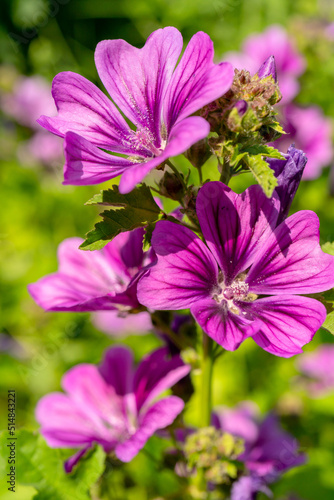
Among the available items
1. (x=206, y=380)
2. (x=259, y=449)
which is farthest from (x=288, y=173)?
(x=259, y=449)

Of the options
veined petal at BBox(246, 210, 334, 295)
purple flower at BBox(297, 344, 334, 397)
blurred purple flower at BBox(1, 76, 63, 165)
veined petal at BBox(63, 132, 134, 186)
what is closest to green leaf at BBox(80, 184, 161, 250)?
veined petal at BBox(63, 132, 134, 186)

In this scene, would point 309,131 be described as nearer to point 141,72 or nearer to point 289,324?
point 141,72

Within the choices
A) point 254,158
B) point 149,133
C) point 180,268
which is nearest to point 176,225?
point 180,268

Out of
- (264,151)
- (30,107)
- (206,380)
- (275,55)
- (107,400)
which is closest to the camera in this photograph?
(264,151)

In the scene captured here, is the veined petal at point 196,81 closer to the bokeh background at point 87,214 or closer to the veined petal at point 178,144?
the veined petal at point 178,144

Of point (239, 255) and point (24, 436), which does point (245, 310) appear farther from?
point (24, 436)

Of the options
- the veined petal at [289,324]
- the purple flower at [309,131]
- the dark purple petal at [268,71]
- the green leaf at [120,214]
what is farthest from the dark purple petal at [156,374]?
the purple flower at [309,131]

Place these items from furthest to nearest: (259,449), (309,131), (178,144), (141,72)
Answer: (309,131) < (259,449) < (141,72) < (178,144)
